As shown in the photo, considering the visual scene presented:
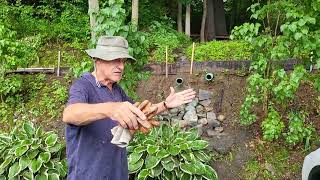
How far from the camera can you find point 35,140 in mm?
5391

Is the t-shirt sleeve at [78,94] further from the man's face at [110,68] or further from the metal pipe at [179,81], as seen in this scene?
the metal pipe at [179,81]

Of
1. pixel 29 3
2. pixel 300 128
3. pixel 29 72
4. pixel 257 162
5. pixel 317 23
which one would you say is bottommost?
pixel 257 162

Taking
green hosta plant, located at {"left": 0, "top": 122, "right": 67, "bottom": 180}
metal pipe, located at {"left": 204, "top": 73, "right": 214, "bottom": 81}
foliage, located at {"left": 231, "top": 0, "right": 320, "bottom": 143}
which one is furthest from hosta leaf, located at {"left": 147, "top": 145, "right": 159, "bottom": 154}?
metal pipe, located at {"left": 204, "top": 73, "right": 214, "bottom": 81}

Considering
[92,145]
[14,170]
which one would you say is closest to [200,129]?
[14,170]

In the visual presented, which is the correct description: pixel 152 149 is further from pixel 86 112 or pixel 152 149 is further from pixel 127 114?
pixel 127 114

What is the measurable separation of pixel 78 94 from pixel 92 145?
37 centimetres

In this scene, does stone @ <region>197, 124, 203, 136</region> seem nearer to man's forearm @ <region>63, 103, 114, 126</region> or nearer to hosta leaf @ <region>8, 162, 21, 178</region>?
hosta leaf @ <region>8, 162, 21, 178</region>

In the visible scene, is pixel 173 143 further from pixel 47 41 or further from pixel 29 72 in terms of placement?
pixel 47 41

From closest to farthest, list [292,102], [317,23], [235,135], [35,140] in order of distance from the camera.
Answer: [317,23]
[35,140]
[235,135]
[292,102]

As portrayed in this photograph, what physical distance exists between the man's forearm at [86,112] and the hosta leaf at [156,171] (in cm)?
290

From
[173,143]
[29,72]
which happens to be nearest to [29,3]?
[29,72]

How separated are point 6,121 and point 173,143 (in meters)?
3.31

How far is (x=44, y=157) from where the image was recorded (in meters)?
5.21

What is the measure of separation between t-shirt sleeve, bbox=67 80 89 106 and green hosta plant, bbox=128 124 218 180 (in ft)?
8.76
